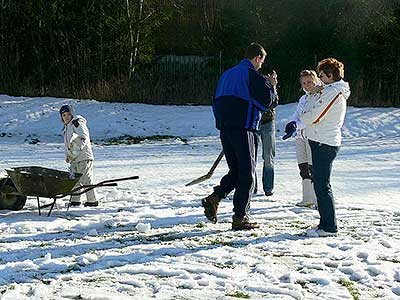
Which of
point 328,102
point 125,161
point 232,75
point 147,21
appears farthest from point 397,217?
point 147,21

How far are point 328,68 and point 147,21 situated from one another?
1989 centimetres

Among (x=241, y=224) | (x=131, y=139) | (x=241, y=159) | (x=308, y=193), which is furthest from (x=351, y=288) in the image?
(x=131, y=139)

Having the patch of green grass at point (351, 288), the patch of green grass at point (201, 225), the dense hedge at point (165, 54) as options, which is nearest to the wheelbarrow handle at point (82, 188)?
the patch of green grass at point (201, 225)

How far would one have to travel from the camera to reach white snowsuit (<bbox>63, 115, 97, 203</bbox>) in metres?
8.02

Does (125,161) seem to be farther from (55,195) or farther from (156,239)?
(156,239)

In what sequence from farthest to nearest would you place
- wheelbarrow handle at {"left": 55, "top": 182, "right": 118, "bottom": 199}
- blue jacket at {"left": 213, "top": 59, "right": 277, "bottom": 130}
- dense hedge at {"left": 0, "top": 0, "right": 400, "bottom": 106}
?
dense hedge at {"left": 0, "top": 0, "right": 400, "bottom": 106}, wheelbarrow handle at {"left": 55, "top": 182, "right": 118, "bottom": 199}, blue jacket at {"left": 213, "top": 59, "right": 277, "bottom": 130}

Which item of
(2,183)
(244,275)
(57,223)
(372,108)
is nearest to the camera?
(244,275)

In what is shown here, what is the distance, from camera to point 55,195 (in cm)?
716

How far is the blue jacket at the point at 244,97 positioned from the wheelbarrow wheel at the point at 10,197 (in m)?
2.77

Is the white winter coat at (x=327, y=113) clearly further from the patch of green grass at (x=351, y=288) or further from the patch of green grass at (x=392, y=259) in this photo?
the patch of green grass at (x=351, y=288)

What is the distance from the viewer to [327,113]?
6.17 meters

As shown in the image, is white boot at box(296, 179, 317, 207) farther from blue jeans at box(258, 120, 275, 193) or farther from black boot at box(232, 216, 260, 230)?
black boot at box(232, 216, 260, 230)

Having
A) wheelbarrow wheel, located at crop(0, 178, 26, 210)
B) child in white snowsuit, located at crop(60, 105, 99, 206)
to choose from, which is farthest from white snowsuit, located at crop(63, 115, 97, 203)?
wheelbarrow wheel, located at crop(0, 178, 26, 210)

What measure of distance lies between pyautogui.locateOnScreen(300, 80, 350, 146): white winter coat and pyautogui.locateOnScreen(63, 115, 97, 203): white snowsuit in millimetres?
3122
